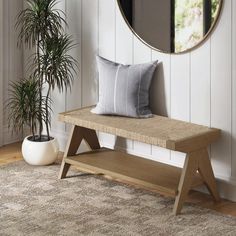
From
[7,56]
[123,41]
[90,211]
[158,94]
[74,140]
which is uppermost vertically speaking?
[123,41]

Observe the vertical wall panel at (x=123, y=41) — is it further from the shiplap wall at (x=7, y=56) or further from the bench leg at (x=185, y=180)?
the shiplap wall at (x=7, y=56)

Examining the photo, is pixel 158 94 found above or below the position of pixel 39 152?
above

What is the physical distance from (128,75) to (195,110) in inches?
19.1

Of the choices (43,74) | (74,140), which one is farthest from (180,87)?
(43,74)

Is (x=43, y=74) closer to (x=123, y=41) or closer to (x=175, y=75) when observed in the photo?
(x=123, y=41)

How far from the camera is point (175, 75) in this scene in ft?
13.9

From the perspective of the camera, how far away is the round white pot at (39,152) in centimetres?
471

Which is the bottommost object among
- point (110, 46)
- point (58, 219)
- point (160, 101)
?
point (58, 219)

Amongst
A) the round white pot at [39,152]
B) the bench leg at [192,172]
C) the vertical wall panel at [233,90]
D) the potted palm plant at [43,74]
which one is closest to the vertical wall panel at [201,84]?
the vertical wall panel at [233,90]

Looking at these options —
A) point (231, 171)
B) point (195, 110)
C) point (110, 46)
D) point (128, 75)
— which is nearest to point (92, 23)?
point (110, 46)

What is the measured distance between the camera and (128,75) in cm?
429

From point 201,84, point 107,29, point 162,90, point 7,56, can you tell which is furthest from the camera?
point 7,56

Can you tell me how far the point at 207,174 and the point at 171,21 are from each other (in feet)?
3.20

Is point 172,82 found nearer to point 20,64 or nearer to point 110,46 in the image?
point 110,46
